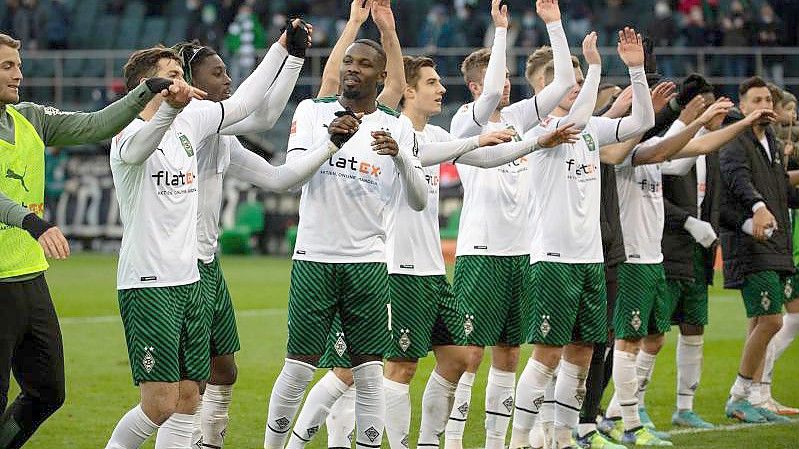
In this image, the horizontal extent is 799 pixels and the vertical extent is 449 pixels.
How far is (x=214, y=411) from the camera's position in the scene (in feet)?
26.9

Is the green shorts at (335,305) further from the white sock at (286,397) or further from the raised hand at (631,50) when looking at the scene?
the raised hand at (631,50)

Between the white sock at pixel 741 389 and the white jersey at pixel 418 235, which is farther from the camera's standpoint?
the white sock at pixel 741 389

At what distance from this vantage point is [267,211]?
2789cm

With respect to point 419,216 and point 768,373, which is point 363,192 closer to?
point 419,216

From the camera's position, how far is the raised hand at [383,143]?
7.47 metres

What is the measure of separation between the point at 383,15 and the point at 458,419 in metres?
2.68

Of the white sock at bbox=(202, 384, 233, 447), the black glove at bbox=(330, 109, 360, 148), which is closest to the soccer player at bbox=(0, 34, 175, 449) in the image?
the white sock at bbox=(202, 384, 233, 447)

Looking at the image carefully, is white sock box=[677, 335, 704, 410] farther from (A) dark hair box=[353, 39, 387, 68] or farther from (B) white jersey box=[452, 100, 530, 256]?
(A) dark hair box=[353, 39, 387, 68]

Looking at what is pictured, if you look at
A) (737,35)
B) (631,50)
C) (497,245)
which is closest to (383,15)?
(497,245)

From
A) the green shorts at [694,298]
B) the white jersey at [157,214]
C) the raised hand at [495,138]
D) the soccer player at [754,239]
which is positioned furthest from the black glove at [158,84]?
the soccer player at [754,239]

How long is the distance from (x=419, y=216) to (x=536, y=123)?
Answer: 1.27 metres

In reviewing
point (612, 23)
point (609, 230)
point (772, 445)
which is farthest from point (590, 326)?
point (612, 23)

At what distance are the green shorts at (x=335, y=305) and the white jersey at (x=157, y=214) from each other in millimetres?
793

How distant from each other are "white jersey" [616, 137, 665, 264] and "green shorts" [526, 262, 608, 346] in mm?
950
